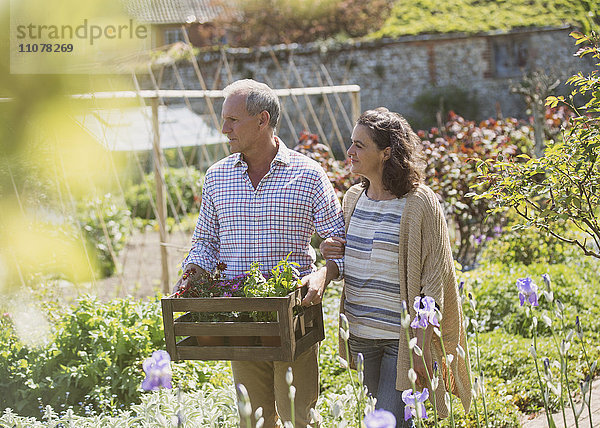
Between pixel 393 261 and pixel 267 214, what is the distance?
471 millimetres

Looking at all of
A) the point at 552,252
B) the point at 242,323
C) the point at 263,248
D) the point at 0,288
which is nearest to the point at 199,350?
the point at 242,323

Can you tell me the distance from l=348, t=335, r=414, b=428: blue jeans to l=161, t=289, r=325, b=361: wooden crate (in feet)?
0.82

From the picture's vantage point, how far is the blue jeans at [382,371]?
2457 mm

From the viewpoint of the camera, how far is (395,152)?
2.50m

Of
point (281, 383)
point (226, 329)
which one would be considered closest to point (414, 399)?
point (226, 329)

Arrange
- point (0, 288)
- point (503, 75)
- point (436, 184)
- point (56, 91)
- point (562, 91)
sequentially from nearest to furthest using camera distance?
point (56, 91), point (0, 288), point (436, 184), point (562, 91), point (503, 75)

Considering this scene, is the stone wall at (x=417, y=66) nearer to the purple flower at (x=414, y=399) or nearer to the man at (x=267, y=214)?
the man at (x=267, y=214)

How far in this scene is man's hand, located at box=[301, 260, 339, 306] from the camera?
237 centimetres

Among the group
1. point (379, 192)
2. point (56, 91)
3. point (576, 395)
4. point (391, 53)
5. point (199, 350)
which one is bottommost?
point (576, 395)

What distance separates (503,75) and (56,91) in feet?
59.5

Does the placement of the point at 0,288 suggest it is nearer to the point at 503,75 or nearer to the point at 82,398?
the point at 82,398

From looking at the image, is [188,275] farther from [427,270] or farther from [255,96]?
[427,270]

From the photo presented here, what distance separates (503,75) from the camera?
1794 cm

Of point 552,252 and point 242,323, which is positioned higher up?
point 242,323
